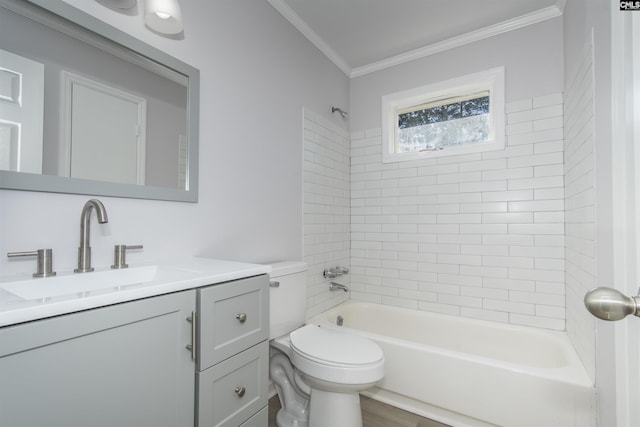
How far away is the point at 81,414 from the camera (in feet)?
2.27

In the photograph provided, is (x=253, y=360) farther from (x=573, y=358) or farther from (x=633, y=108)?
(x=573, y=358)

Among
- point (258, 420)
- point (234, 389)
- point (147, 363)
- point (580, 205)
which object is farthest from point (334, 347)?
point (580, 205)

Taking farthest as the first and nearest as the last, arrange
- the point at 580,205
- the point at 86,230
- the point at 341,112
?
the point at 341,112 < the point at 580,205 < the point at 86,230

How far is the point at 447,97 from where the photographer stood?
257cm

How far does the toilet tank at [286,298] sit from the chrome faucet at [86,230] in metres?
0.83

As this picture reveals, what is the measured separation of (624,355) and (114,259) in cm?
156

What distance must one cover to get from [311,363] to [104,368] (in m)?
0.94

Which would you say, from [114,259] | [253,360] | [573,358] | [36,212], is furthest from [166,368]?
[573,358]

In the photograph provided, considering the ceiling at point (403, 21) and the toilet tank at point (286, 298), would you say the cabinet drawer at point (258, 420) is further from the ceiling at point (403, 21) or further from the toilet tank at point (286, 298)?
the ceiling at point (403, 21)

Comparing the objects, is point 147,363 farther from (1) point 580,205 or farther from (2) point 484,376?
(1) point 580,205

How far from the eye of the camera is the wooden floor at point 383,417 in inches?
69.5

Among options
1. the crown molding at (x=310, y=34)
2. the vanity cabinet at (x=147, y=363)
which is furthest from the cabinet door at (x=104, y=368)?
the crown molding at (x=310, y=34)

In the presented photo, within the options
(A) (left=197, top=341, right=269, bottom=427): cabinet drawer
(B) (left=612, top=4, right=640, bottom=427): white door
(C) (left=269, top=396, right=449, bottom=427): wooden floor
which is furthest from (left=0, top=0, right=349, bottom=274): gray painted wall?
(B) (left=612, top=4, right=640, bottom=427): white door

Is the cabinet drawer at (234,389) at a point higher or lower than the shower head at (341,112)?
lower
